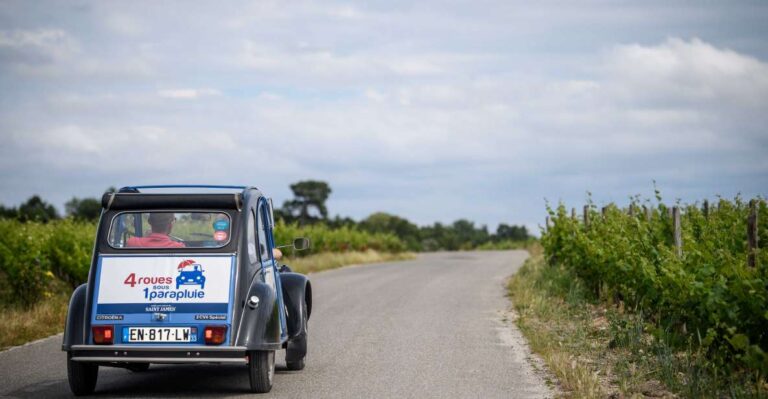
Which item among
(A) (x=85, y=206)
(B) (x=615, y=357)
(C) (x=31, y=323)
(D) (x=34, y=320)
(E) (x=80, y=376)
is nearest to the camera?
(E) (x=80, y=376)

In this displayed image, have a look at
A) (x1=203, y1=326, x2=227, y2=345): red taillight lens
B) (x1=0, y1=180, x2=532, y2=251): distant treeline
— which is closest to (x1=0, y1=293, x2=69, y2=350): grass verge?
(x1=203, y1=326, x2=227, y2=345): red taillight lens

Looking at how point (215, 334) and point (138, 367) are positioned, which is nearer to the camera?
point (215, 334)

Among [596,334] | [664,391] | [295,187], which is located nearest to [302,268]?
[596,334]

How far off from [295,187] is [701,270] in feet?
286

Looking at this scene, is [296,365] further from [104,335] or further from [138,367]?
[104,335]

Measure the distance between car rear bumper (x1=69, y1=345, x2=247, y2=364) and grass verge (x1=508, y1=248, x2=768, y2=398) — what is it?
3.35 meters

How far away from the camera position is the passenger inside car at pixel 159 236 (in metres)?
9.66

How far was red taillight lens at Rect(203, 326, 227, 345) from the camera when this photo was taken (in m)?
9.09

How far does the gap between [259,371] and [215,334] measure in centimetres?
63

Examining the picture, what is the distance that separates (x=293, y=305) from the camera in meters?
11.0

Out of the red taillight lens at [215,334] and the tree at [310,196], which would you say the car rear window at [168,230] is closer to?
the red taillight lens at [215,334]

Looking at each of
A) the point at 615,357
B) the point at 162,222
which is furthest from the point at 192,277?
the point at 615,357

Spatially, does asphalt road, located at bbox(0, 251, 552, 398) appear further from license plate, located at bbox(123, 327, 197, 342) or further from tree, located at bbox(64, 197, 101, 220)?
tree, located at bbox(64, 197, 101, 220)

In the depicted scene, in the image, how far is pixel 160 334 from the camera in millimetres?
9125
